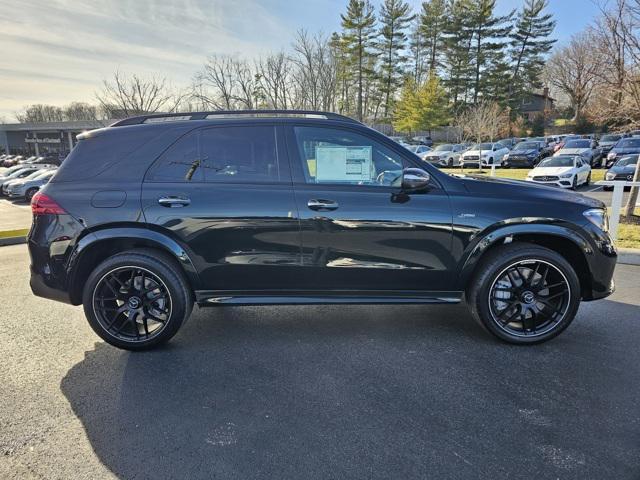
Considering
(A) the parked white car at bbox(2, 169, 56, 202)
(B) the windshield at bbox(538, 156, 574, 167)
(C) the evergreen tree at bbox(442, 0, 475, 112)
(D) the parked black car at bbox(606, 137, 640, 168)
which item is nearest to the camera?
(B) the windshield at bbox(538, 156, 574, 167)

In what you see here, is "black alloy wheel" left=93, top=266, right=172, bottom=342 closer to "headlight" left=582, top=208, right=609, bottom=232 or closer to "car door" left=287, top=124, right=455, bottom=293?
"car door" left=287, top=124, right=455, bottom=293

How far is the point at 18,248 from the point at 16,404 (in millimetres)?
6672

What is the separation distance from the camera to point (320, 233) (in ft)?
10.9

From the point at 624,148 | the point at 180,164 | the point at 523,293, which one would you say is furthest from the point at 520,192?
the point at 624,148

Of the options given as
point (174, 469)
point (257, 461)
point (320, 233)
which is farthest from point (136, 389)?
point (320, 233)

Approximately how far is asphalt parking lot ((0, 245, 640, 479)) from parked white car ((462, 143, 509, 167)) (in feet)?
72.8

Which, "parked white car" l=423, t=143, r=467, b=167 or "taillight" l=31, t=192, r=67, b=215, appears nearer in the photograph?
"taillight" l=31, t=192, r=67, b=215

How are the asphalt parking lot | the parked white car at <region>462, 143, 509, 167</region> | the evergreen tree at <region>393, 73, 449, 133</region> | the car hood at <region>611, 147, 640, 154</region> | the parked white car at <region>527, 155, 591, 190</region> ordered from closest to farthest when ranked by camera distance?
the asphalt parking lot < the parked white car at <region>527, 155, 591, 190</region> < the car hood at <region>611, 147, 640, 154</region> < the parked white car at <region>462, 143, 509, 167</region> < the evergreen tree at <region>393, 73, 449, 133</region>

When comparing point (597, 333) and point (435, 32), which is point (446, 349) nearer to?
point (597, 333)

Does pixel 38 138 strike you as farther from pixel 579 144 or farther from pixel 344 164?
pixel 344 164

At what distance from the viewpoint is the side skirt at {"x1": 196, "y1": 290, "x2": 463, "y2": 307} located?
349 centimetres

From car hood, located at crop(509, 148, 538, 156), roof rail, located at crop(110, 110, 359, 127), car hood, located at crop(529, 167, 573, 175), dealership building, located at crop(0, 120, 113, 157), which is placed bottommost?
car hood, located at crop(529, 167, 573, 175)

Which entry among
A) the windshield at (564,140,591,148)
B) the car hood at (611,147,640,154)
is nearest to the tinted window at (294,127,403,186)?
the car hood at (611,147,640,154)

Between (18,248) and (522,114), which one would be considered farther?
(522,114)
